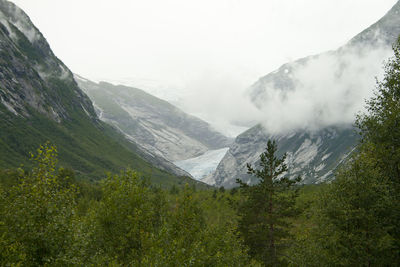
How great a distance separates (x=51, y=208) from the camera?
1662cm

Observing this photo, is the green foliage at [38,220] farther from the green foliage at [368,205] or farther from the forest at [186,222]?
the green foliage at [368,205]

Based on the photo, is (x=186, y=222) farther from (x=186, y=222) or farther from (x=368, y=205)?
(x=368, y=205)

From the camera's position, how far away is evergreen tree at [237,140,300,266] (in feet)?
118

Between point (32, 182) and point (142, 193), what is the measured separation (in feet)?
43.8

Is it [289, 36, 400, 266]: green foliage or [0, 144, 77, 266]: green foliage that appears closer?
[0, 144, 77, 266]: green foliage

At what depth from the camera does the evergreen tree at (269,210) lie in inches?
1412

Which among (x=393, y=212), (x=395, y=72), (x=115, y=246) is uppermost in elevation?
(x=395, y=72)

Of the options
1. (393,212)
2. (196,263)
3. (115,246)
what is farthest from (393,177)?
(115,246)

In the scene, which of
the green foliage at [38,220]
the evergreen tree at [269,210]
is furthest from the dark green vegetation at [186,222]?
the evergreen tree at [269,210]

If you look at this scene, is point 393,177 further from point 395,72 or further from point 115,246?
point 115,246

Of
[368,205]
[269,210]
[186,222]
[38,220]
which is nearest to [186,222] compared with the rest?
[186,222]

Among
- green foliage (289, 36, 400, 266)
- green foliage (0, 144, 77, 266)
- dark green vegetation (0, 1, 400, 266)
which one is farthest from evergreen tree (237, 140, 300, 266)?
green foliage (0, 144, 77, 266)

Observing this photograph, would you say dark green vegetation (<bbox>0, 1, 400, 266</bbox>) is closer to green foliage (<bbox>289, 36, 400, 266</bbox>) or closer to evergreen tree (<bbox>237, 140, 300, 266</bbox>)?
green foliage (<bbox>289, 36, 400, 266</bbox>)

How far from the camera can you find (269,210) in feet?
121
